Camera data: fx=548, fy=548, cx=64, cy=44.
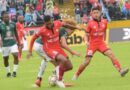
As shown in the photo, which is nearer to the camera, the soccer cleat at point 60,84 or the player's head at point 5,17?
the soccer cleat at point 60,84

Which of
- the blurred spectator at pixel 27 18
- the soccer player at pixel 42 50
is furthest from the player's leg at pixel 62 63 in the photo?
the blurred spectator at pixel 27 18

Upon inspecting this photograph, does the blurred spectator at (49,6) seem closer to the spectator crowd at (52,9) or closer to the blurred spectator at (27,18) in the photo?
the spectator crowd at (52,9)

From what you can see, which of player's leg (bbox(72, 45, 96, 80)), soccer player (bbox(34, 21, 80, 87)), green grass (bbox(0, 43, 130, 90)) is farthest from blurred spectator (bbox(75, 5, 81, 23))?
soccer player (bbox(34, 21, 80, 87))

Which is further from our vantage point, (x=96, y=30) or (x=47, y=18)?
(x=96, y=30)

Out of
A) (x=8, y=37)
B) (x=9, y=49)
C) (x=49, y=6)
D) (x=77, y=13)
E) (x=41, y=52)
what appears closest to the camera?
(x=41, y=52)

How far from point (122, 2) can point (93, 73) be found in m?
24.0

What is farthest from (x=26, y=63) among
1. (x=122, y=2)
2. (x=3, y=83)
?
(x=122, y=2)

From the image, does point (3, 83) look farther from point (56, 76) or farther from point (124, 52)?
point (124, 52)

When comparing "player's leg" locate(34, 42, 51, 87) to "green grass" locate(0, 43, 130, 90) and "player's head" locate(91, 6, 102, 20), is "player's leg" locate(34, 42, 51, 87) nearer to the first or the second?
"green grass" locate(0, 43, 130, 90)

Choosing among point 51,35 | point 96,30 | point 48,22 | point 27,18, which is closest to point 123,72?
point 96,30

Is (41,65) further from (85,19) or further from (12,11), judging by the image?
(85,19)

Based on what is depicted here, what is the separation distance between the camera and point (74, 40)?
34.0 m

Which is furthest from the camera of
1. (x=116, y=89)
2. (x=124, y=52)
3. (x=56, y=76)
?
(x=124, y=52)

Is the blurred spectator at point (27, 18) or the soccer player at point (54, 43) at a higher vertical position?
the soccer player at point (54, 43)
